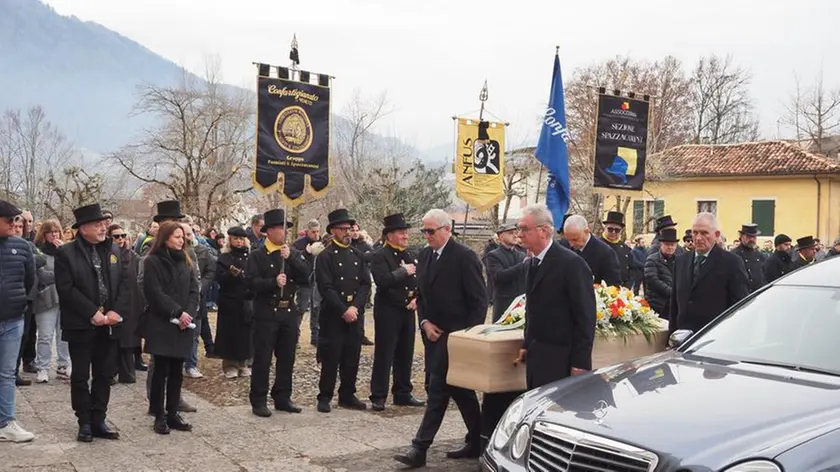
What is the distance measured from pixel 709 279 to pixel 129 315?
6431 mm

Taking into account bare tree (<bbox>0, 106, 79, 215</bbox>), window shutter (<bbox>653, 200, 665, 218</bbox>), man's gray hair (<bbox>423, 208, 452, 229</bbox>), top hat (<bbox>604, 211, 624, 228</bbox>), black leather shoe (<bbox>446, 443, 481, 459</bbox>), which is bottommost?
black leather shoe (<bbox>446, 443, 481, 459</bbox>)

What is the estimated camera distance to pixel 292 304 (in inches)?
360

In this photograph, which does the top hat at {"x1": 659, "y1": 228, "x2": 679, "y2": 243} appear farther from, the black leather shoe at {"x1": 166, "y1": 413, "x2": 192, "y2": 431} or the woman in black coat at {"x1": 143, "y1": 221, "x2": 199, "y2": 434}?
the black leather shoe at {"x1": 166, "y1": 413, "x2": 192, "y2": 431}

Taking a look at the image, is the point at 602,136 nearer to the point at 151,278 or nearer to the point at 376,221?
the point at 151,278

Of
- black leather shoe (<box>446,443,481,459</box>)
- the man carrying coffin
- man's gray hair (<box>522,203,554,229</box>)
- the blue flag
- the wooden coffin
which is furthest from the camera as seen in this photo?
the blue flag

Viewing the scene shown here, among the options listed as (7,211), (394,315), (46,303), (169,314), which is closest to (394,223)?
(394,315)

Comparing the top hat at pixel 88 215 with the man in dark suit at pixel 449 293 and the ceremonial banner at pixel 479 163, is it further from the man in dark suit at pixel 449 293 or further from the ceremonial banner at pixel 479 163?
the ceremonial banner at pixel 479 163

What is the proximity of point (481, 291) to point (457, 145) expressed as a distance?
7386 millimetres

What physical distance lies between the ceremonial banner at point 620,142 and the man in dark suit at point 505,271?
197 cm

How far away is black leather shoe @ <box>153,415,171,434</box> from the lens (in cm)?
788

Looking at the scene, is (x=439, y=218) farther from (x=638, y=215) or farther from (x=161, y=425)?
(x=638, y=215)

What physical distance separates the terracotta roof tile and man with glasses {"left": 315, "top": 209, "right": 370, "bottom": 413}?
32.7 meters

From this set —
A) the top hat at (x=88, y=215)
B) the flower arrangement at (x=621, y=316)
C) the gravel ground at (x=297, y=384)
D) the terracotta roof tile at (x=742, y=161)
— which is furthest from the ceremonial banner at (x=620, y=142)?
the terracotta roof tile at (x=742, y=161)

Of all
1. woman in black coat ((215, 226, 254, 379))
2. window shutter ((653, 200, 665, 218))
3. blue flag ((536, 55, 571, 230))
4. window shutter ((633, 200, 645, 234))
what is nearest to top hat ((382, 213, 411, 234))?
woman in black coat ((215, 226, 254, 379))
